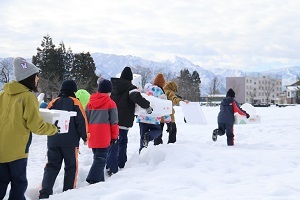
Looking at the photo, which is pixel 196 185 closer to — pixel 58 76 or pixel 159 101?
pixel 159 101

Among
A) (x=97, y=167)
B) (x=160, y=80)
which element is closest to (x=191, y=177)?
(x=97, y=167)

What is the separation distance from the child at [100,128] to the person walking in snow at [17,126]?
147 centimetres

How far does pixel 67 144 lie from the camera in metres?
4.91

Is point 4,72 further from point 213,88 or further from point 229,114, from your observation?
point 213,88

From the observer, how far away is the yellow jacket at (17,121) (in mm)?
3840

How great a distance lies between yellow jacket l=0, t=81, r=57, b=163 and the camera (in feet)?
12.6

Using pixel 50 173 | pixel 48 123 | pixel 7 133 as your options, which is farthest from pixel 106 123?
pixel 7 133

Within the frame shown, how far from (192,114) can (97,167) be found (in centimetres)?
404

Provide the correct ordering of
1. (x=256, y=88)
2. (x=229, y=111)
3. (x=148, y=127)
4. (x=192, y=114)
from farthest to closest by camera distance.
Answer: (x=256, y=88), (x=229, y=111), (x=192, y=114), (x=148, y=127)

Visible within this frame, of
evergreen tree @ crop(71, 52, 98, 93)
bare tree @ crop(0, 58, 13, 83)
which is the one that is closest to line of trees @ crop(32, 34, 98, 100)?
evergreen tree @ crop(71, 52, 98, 93)

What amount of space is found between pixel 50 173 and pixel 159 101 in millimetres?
2882

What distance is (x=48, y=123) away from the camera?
409cm

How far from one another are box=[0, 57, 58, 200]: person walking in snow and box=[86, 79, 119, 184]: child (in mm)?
1467

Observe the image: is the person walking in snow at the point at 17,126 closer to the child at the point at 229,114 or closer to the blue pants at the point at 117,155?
the blue pants at the point at 117,155
